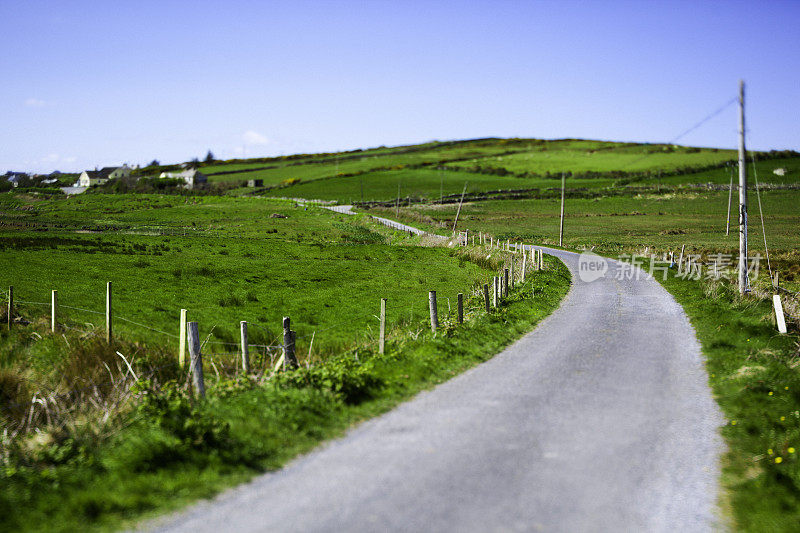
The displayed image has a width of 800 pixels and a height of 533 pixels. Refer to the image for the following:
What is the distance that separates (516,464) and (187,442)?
17.0 ft

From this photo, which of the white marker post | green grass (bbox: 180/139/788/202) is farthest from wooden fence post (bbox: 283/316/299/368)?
green grass (bbox: 180/139/788/202)

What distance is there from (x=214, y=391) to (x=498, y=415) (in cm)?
573

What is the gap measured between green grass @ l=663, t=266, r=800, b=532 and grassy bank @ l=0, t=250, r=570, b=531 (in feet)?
20.4

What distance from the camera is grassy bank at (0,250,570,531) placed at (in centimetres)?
806

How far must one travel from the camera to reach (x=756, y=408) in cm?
1264

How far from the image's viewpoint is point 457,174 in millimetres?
Answer: 175125

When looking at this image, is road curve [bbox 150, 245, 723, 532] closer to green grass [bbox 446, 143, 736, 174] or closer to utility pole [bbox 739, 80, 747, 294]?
utility pole [bbox 739, 80, 747, 294]

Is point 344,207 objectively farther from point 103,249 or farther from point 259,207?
point 103,249

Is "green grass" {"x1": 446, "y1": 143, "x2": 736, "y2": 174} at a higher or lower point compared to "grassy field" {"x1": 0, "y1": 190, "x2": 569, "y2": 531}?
higher

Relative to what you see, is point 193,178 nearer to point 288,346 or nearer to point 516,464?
point 288,346

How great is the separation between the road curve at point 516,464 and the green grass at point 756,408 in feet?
1.13

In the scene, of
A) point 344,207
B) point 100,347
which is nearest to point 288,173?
point 344,207

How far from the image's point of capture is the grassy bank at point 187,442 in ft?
26.4

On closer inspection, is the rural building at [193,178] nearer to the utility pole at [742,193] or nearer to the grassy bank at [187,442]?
the utility pole at [742,193]
